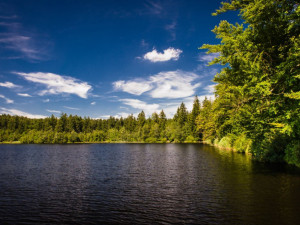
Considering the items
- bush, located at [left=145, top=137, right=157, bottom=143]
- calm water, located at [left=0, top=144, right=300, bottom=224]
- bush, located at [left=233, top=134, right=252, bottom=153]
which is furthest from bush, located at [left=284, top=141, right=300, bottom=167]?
bush, located at [left=145, top=137, right=157, bottom=143]

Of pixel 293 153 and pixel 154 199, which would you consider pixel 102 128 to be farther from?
pixel 154 199

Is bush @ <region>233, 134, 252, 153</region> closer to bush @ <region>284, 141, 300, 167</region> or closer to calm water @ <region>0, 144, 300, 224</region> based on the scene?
bush @ <region>284, 141, 300, 167</region>

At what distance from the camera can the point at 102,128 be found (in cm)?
19162

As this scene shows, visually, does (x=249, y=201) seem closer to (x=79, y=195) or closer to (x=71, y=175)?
(x=79, y=195)

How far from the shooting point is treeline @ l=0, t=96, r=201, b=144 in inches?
5162

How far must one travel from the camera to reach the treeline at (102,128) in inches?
5162

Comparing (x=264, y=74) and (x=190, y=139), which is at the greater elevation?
(x=264, y=74)

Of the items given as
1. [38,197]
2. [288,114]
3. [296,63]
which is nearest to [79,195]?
[38,197]

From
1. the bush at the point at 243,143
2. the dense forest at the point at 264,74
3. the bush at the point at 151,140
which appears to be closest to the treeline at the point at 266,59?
the dense forest at the point at 264,74

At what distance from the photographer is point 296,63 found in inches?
705

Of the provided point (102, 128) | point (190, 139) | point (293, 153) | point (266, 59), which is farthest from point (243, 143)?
point (102, 128)

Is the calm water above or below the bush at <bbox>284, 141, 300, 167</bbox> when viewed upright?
below

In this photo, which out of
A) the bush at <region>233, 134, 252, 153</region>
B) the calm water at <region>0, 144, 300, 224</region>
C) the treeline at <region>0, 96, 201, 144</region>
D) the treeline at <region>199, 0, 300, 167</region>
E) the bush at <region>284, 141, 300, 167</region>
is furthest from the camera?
the treeline at <region>0, 96, 201, 144</region>

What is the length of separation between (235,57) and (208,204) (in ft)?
51.2
